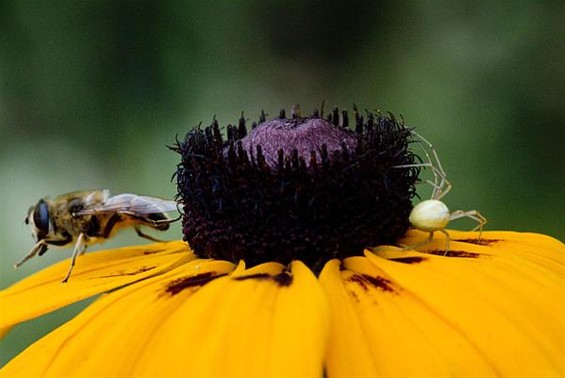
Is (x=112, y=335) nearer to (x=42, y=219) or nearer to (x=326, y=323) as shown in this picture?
(x=326, y=323)

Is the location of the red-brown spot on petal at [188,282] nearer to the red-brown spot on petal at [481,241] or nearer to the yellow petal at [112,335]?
the yellow petal at [112,335]

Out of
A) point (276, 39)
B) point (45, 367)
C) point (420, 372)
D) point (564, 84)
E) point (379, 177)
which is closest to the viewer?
point (420, 372)

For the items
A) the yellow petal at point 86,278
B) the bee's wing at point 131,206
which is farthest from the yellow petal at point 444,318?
the bee's wing at point 131,206

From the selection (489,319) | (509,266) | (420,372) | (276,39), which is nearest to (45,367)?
(420,372)

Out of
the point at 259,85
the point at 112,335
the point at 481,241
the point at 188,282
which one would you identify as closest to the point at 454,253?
the point at 481,241

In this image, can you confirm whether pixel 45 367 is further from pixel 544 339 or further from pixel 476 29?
pixel 476 29

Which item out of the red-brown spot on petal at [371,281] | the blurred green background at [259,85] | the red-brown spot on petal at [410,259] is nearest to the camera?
the red-brown spot on petal at [371,281]
